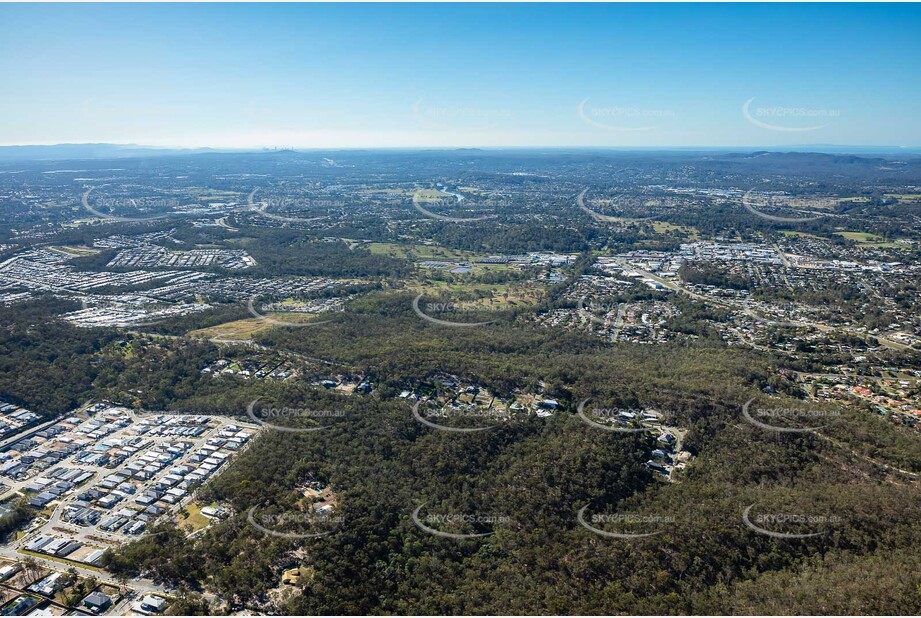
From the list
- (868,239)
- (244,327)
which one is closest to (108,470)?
(244,327)

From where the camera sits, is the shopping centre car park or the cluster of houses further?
the cluster of houses

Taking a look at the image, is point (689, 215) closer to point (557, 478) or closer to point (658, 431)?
point (658, 431)

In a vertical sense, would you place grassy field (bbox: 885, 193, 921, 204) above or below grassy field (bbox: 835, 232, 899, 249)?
above

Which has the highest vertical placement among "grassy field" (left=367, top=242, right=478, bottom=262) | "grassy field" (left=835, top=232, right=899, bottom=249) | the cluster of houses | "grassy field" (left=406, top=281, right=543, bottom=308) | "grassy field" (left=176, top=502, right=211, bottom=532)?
"grassy field" (left=835, top=232, right=899, bottom=249)

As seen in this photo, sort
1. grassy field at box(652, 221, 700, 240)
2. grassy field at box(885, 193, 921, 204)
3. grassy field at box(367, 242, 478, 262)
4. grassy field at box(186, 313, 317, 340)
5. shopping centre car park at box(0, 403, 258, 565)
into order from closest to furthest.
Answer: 1. shopping centre car park at box(0, 403, 258, 565)
2. grassy field at box(186, 313, 317, 340)
3. grassy field at box(367, 242, 478, 262)
4. grassy field at box(652, 221, 700, 240)
5. grassy field at box(885, 193, 921, 204)

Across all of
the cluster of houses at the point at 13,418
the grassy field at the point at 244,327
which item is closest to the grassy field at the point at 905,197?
the grassy field at the point at 244,327

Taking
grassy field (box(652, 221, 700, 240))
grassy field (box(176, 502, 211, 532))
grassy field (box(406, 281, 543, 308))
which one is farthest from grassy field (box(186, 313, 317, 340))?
grassy field (box(652, 221, 700, 240))

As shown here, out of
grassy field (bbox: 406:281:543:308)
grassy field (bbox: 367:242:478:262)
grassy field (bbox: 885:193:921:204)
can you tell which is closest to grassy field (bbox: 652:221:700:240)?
grassy field (bbox: 367:242:478:262)

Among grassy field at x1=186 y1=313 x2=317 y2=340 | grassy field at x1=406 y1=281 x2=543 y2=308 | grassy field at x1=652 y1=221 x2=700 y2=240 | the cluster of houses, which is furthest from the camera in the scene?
grassy field at x1=652 y1=221 x2=700 y2=240

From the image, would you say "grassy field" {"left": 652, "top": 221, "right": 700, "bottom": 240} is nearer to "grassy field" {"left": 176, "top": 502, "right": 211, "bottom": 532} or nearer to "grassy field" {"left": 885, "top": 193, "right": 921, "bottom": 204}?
"grassy field" {"left": 885, "top": 193, "right": 921, "bottom": 204}
